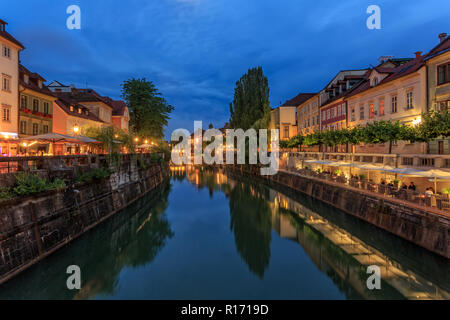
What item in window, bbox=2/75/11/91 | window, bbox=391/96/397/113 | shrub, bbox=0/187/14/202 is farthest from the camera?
window, bbox=391/96/397/113

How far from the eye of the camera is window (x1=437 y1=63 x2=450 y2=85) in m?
19.1

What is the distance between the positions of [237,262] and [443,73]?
20360 mm

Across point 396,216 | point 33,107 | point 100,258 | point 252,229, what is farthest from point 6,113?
point 396,216

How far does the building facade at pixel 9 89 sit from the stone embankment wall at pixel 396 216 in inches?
1056

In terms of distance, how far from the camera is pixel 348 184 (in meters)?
19.4

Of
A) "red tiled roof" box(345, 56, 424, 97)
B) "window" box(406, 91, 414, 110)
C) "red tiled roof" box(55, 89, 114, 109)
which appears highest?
"red tiled roof" box(55, 89, 114, 109)

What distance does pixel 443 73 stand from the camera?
1955 centimetres

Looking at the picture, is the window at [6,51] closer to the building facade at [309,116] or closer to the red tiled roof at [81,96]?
the red tiled roof at [81,96]

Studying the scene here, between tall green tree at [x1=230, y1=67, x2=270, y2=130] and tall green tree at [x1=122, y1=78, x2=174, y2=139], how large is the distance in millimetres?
13204

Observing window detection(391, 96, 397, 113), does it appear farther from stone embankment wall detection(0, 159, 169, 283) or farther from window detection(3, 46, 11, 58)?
window detection(3, 46, 11, 58)

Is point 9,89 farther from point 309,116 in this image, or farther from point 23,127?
point 309,116

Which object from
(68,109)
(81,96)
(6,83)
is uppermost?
(81,96)

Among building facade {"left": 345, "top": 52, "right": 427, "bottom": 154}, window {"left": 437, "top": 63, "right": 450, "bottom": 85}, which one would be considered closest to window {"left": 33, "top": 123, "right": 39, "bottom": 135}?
building facade {"left": 345, "top": 52, "right": 427, "bottom": 154}

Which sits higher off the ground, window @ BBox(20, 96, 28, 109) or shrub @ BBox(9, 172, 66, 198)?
window @ BBox(20, 96, 28, 109)
